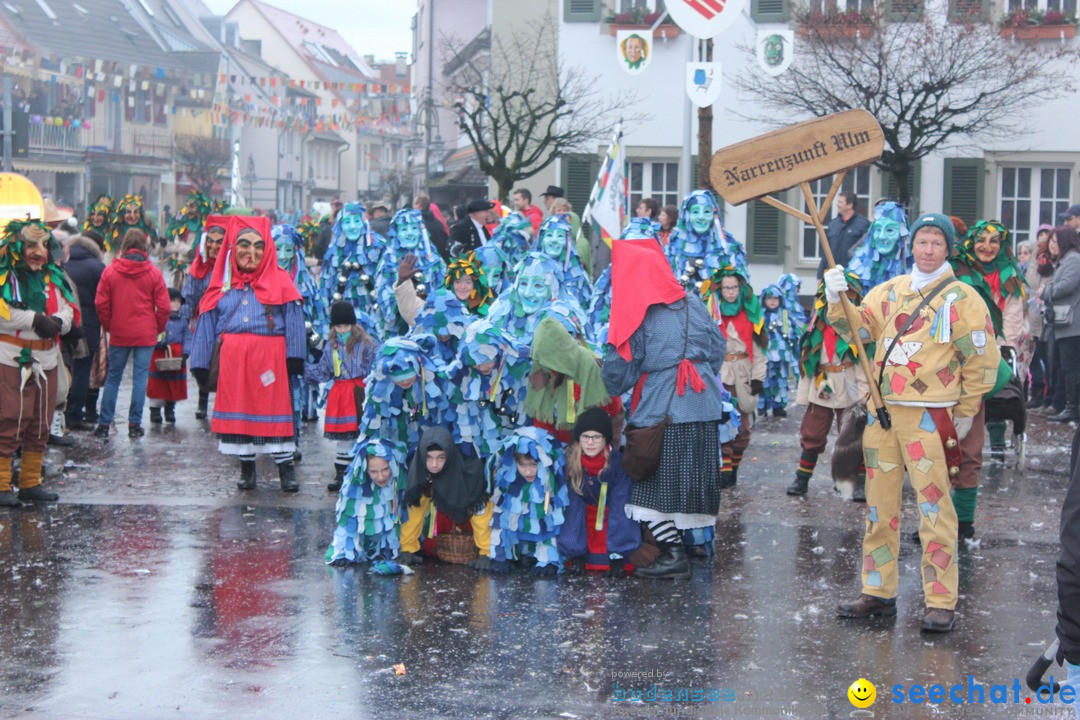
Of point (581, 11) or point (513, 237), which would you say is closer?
point (513, 237)

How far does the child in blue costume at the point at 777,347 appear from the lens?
40.2 feet

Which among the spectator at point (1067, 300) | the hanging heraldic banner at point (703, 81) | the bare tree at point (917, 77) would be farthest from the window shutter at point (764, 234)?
the spectator at point (1067, 300)

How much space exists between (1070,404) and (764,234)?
11.2m

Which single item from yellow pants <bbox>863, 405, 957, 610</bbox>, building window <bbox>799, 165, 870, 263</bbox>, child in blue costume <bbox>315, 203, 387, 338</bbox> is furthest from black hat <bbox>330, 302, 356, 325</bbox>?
building window <bbox>799, 165, 870, 263</bbox>

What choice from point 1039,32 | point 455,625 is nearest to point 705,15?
point 455,625

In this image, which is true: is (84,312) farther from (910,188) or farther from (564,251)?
(910,188)

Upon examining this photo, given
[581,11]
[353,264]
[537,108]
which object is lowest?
[353,264]

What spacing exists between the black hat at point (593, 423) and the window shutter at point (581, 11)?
58.4 ft

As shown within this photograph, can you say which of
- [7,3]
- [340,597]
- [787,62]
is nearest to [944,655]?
[340,597]

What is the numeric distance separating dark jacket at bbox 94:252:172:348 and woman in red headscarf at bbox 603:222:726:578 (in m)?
5.92

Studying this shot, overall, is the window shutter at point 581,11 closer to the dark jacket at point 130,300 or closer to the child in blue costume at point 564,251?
the child in blue costume at point 564,251

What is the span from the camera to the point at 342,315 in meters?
9.77

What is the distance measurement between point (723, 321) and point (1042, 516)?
2.51 m

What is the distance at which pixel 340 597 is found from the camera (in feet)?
23.2
